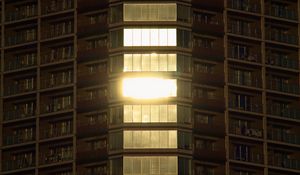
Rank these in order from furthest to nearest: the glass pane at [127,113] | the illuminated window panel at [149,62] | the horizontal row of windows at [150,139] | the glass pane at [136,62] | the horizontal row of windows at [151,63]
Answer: the glass pane at [136,62] → the horizontal row of windows at [151,63] → the illuminated window panel at [149,62] → the glass pane at [127,113] → the horizontal row of windows at [150,139]

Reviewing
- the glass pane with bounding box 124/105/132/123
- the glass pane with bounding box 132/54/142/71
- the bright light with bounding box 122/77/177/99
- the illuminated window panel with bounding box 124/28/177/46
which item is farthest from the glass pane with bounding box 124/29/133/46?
the glass pane with bounding box 124/105/132/123

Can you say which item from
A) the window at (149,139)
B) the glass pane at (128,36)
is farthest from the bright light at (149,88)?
the glass pane at (128,36)

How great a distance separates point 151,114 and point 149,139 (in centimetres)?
340

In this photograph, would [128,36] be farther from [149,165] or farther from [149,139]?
[149,165]

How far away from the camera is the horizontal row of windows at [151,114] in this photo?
196 m

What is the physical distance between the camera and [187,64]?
199m

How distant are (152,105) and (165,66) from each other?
553 cm

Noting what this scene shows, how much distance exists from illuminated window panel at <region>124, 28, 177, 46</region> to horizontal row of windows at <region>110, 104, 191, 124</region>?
335 inches

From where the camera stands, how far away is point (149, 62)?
649ft

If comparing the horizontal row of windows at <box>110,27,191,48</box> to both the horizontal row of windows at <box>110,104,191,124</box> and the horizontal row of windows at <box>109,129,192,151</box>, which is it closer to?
the horizontal row of windows at <box>110,104,191,124</box>

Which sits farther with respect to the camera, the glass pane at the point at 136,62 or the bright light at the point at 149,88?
the glass pane at the point at 136,62

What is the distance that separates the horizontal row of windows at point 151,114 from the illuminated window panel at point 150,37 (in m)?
8.50

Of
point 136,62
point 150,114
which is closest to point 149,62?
point 136,62

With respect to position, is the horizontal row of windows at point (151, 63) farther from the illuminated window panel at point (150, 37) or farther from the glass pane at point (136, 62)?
the illuminated window panel at point (150, 37)
